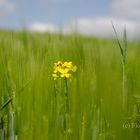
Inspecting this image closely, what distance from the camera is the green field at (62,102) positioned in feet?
2.50

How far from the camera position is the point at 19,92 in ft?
2.73

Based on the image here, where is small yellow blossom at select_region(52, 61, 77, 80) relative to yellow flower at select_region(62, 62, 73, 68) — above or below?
below

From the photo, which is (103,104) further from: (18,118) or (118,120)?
(18,118)

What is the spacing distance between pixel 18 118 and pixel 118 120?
0.19 meters

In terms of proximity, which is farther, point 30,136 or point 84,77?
point 84,77

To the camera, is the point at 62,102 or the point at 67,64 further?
the point at 67,64

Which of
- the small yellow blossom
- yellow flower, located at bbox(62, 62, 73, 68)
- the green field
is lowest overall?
the green field

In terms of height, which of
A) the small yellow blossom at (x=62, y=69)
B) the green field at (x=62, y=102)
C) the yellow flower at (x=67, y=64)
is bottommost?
the green field at (x=62, y=102)

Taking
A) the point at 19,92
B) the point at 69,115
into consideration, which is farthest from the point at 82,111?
the point at 19,92

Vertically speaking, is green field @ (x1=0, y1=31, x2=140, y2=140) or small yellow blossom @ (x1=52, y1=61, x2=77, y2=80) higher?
small yellow blossom @ (x1=52, y1=61, x2=77, y2=80)

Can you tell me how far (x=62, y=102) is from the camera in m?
0.86

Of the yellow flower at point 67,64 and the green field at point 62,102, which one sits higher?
the yellow flower at point 67,64

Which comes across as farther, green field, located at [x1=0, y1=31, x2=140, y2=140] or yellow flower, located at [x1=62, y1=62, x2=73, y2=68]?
yellow flower, located at [x1=62, y1=62, x2=73, y2=68]

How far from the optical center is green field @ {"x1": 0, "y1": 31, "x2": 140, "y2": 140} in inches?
30.0
